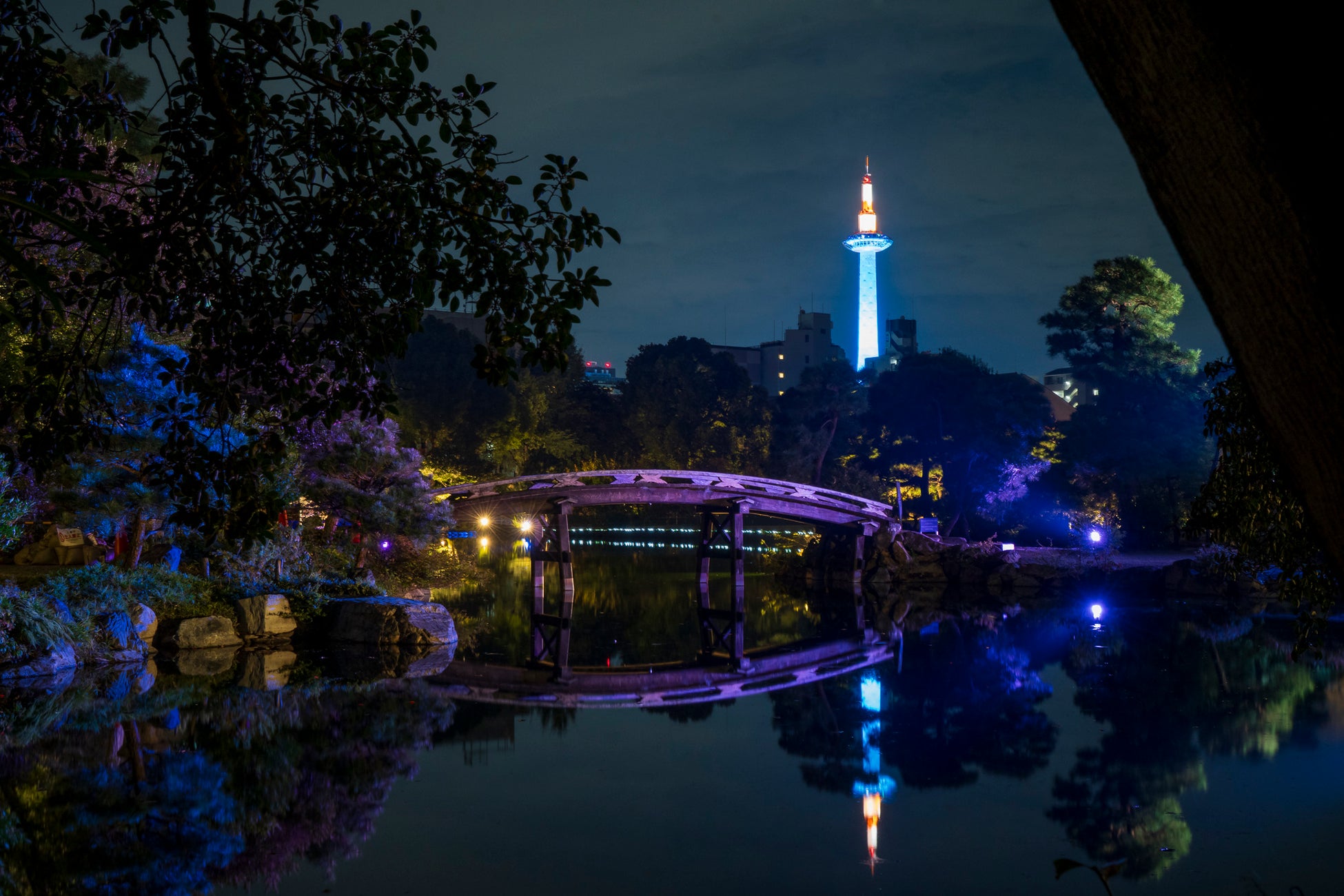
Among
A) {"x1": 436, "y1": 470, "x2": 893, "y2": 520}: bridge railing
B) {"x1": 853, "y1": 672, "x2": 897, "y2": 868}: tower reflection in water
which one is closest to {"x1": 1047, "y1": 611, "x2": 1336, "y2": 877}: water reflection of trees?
{"x1": 853, "y1": 672, "x2": 897, "y2": 868}: tower reflection in water

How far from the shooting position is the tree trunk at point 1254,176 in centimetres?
203

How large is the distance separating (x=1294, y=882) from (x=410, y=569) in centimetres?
2313

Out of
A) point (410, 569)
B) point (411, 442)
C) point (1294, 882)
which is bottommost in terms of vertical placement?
point (1294, 882)

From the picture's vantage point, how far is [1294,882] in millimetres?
8422

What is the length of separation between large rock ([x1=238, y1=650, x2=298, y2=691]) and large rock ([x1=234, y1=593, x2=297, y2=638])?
0.74 m

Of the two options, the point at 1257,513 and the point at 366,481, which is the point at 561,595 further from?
the point at 1257,513

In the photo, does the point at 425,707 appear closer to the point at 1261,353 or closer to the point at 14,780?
the point at 14,780

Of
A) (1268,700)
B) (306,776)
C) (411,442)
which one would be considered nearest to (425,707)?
(306,776)

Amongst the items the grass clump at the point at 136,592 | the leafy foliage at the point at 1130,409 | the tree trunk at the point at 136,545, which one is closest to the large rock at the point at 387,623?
the grass clump at the point at 136,592

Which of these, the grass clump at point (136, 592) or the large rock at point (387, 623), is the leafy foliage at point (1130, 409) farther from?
the grass clump at point (136, 592)

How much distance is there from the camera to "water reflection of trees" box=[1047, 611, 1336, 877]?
33.3 feet

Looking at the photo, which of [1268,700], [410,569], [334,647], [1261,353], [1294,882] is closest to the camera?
[1261,353]

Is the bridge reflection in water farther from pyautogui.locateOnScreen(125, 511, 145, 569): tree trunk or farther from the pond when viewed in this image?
pyautogui.locateOnScreen(125, 511, 145, 569): tree trunk

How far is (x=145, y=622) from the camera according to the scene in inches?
703
